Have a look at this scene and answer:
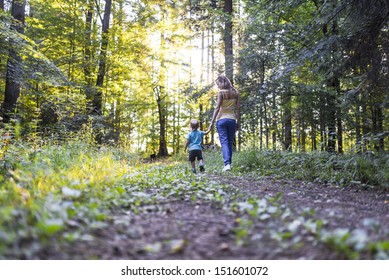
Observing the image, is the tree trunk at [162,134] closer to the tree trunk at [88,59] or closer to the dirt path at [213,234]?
the tree trunk at [88,59]

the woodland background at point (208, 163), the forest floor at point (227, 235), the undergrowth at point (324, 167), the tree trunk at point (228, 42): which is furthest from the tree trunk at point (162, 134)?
the forest floor at point (227, 235)

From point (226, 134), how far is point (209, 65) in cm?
1086

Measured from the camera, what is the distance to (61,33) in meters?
15.3

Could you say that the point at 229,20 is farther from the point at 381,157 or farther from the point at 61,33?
the point at 381,157

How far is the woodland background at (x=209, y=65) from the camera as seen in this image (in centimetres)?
683

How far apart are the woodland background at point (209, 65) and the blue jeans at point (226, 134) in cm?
198

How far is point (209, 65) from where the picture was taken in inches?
672

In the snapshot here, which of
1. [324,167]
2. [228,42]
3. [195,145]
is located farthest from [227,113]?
[228,42]

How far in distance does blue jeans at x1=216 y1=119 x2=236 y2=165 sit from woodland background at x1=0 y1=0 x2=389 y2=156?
1.98 metres

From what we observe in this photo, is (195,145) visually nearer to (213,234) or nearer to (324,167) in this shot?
(324,167)
